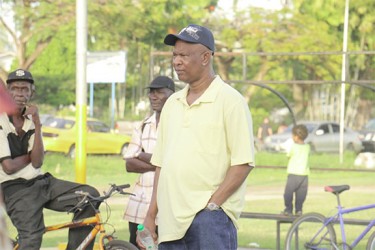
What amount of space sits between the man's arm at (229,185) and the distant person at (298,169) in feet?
28.3

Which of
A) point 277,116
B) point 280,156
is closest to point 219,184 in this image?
point 280,156

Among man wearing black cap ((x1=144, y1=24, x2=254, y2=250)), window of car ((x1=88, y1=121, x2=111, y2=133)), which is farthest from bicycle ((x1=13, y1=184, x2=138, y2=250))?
window of car ((x1=88, y1=121, x2=111, y2=133))

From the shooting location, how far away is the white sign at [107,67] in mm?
38531

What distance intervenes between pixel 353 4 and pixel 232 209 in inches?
1440

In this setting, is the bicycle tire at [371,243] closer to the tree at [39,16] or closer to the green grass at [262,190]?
the green grass at [262,190]

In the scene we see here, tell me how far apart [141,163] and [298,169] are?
6438 mm

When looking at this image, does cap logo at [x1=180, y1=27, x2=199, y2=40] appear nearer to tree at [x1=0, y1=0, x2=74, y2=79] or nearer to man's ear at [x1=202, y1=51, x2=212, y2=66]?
man's ear at [x1=202, y1=51, x2=212, y2=66]

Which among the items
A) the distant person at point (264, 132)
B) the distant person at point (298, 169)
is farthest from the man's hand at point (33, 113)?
the distant person at point (264, 132)

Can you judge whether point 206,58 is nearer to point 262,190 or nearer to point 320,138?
point 262,190

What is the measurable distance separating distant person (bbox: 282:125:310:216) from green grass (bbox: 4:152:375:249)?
0.55m

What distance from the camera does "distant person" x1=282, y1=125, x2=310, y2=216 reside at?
13.8 m

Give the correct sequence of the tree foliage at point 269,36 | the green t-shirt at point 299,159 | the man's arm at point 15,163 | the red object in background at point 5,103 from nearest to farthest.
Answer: the red object in background at point 5,103, the man's arm at point 15,163, the green t-shirt at point 299,159, the tree foliage at point 269,36

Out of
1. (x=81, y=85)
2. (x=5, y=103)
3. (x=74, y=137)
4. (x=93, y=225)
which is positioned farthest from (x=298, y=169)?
(x=74, y=137)

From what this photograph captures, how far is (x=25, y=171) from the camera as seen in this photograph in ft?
25.4
